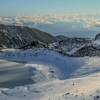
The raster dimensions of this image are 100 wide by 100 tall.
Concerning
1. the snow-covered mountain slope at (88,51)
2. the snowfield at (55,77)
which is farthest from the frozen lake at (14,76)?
the snow-covered mountain slope at (88,51)

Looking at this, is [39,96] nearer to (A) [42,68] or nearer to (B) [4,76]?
(B) [4,76]

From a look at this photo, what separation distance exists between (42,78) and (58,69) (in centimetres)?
654

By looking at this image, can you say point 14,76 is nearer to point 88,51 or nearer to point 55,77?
point 55,77

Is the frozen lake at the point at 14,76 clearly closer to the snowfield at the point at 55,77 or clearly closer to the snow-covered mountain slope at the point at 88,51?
the snowfield at the point at 55,77

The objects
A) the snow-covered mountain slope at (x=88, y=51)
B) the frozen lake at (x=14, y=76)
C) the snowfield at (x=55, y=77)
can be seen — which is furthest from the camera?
the snow-covered mountain slope at (x=88, y=51)

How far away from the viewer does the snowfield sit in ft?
65.5

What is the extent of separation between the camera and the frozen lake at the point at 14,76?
26.6 metres

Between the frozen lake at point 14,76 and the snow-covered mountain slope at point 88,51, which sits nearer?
the frozen lake at point 14,76

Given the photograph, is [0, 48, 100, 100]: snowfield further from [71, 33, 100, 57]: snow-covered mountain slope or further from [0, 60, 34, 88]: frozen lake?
[71, 33, 100, 57]: snow-covered mountain slope

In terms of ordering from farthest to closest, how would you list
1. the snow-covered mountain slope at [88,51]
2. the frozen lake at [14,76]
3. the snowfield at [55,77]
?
the snow-covered mountain slope at [88,51] → the frozen lake at [14,76] → the snowfield at [55,77]

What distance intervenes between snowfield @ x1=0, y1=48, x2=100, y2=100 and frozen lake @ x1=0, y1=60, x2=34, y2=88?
79 cm

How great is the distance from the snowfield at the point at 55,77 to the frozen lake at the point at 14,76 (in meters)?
0.79

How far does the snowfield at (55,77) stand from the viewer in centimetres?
1995

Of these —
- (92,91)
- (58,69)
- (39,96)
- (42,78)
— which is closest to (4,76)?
(42,78)
